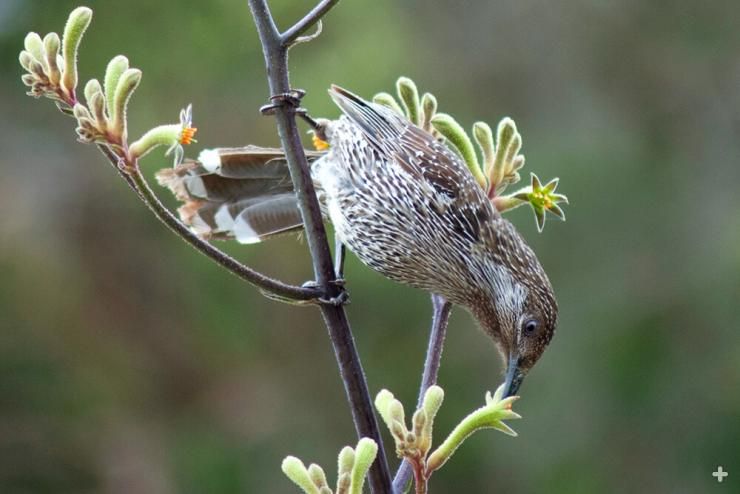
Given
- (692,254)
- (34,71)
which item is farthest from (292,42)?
(692,254)

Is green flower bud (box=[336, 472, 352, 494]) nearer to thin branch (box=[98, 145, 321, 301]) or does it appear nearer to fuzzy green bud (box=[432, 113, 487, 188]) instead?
thin branch (box=[98, 145, 321, 301])

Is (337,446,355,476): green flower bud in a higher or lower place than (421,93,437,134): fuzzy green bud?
lower

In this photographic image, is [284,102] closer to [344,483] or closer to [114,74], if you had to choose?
[114,74]

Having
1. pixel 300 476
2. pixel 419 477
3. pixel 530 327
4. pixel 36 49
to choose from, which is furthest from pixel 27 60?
pixel 530 327

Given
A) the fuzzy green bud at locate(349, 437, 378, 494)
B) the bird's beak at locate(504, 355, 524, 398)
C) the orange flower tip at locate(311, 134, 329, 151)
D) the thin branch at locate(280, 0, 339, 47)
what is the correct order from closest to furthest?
the fuzzy green bud at locate(349, 437, 378, 494), the thin branch at locate(280, 0, 339, 47), the bird's beak at locate(504, 355, 524, 398), the orange flower tip at locate(311, 134, 329, 151)

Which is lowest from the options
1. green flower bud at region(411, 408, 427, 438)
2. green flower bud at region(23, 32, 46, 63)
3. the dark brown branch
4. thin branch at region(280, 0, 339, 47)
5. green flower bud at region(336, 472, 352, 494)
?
green flower bud at region(336, 472, 352, 494)

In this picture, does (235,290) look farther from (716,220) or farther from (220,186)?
(220,186)

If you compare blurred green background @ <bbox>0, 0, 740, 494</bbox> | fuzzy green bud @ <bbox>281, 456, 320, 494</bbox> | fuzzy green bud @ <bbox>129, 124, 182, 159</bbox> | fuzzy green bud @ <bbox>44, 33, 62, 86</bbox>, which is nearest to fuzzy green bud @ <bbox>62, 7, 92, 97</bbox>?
fuzzy green bud @ <bbox>44, 33, 62, 86</bbox>
